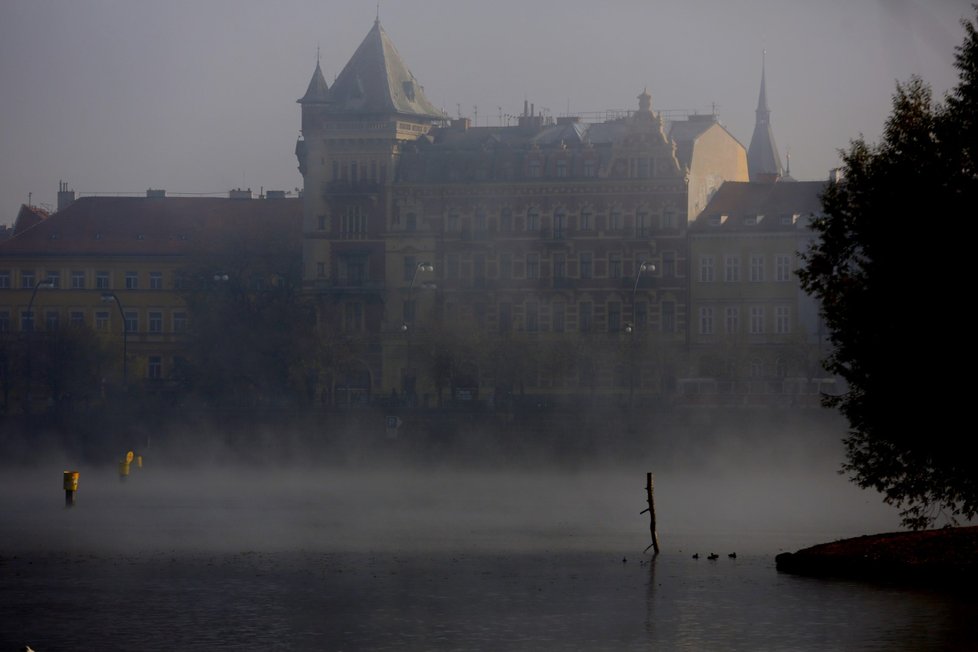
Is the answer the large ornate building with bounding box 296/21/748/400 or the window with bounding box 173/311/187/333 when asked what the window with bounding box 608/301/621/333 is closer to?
the large ornate building with bounding box 296/21/748/400

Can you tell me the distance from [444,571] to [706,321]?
83995 millimetres

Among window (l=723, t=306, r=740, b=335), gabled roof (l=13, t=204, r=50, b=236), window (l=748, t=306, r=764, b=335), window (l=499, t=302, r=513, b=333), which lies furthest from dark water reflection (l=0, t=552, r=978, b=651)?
gabled roof (l=13, t=204, r=50, b=236)

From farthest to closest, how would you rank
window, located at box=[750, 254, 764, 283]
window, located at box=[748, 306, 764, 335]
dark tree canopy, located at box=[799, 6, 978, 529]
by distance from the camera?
window, located at box=[750, 254, 764, 283] < window, located at box=[748, 306, 764, 335] < dark tree canopy, located at box=[799, 6, 978, 529]

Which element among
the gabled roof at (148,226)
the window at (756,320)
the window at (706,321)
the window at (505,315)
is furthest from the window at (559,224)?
the gabled roof at (148,226)

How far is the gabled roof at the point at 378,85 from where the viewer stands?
14500 centimetres

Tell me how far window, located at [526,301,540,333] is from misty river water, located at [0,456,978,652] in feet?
168

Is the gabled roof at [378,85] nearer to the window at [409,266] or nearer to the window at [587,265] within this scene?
the window at [409,266]

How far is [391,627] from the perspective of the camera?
44.7 meters

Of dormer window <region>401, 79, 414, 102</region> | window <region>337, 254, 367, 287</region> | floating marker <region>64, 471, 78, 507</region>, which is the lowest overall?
floating marker <region>64, 471, 78, 507</region>

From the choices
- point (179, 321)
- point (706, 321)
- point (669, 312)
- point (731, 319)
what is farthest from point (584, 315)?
point (179, 321)

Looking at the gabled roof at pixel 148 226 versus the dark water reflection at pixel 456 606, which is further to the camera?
the gabled roof at pixel 148 226

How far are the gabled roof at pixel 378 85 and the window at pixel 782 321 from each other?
106ft

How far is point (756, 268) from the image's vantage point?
136 m

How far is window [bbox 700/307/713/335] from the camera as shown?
136875 millimetres
